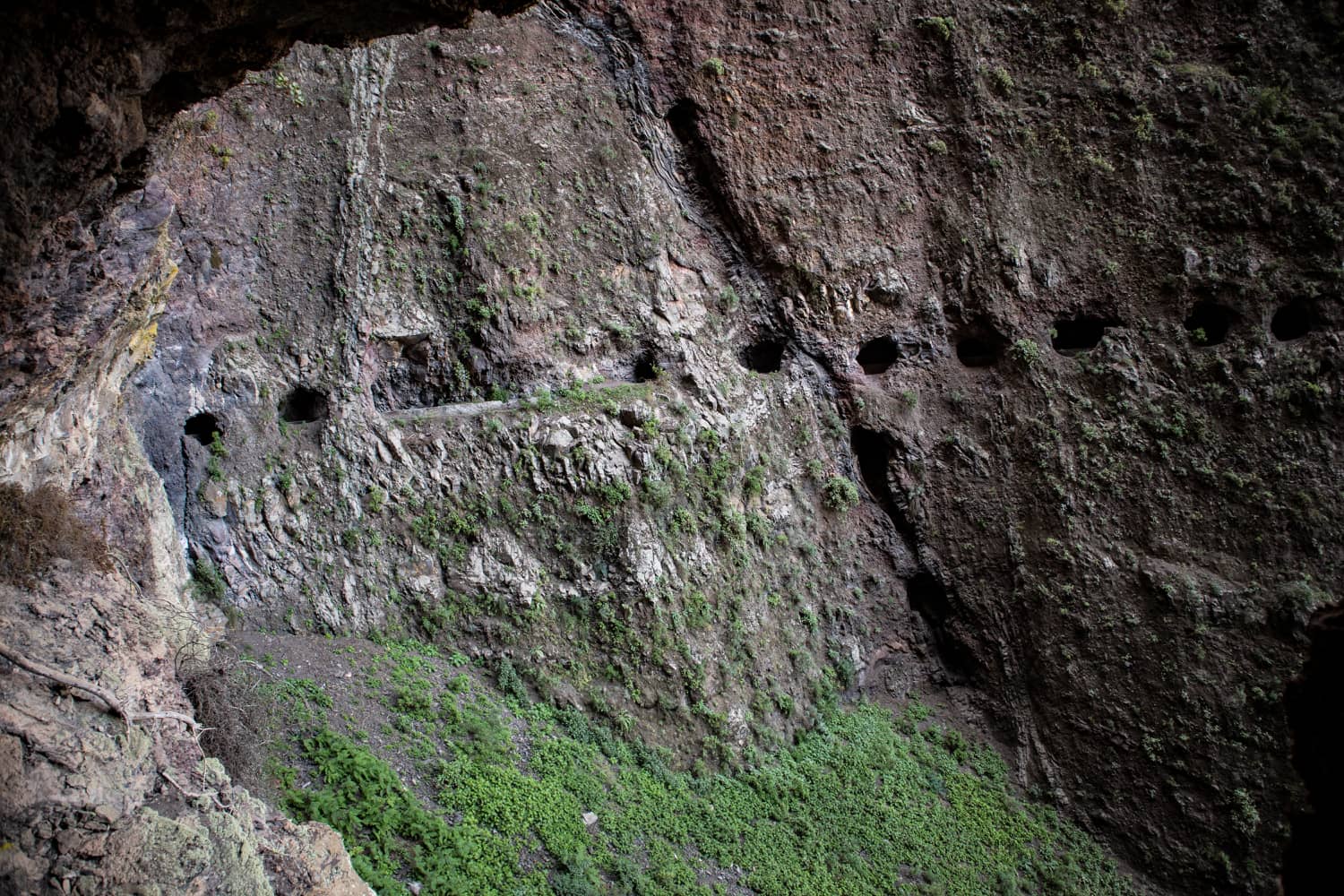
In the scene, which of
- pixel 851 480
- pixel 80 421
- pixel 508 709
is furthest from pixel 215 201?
pixel 851 480

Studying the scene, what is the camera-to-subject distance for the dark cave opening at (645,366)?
15.3 meters

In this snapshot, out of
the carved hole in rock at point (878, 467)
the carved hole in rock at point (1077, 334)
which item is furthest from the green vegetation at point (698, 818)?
the carved hole in rock at point (1077, 334)

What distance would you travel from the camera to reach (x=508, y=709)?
12.5 m

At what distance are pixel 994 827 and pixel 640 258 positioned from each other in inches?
463

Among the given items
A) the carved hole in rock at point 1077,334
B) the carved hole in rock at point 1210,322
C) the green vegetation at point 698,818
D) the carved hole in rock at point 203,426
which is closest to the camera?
the green vegetation at point 698,818

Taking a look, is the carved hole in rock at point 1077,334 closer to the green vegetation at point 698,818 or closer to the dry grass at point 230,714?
the green vegetation at point 698,818

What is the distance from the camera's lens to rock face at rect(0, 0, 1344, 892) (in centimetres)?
1313

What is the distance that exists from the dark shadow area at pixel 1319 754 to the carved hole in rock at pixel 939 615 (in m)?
5.20

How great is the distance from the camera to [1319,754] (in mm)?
12328

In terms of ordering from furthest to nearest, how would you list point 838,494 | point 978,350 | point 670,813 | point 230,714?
point 978,350
point 838,494
point 670,813
point 230,714

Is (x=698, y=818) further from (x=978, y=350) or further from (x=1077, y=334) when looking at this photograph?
(x=1077, y=334)

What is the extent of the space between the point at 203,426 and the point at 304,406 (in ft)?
4.82

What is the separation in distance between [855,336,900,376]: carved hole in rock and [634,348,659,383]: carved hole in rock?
4.53m

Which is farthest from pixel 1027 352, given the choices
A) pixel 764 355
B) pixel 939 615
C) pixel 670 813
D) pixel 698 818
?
pixel 670 813
